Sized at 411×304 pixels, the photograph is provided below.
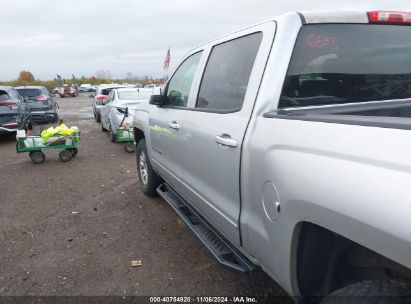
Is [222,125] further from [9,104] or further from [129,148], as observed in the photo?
[9,104]

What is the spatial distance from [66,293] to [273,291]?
1.70 metres

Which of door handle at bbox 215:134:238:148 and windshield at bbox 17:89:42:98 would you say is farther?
windshield at bbox 17:89:42:98

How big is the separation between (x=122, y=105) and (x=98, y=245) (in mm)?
6474

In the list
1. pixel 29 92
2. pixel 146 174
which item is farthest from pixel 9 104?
pixel 146 174

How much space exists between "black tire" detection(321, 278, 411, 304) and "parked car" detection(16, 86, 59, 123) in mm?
14337

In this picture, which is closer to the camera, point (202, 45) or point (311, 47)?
point (311, 47)

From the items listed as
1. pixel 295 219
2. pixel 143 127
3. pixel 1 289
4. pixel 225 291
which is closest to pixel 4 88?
pixel 143 127

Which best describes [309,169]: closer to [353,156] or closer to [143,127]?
[353,156]

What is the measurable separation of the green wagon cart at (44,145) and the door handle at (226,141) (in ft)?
20.3

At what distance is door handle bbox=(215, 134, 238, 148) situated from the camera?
2319mm

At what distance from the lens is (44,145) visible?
25.5ft

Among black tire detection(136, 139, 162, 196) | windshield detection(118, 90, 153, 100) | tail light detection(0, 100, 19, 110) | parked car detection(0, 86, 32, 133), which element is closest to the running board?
black tire detection(136, 139, 162, 196)

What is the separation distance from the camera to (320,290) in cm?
191

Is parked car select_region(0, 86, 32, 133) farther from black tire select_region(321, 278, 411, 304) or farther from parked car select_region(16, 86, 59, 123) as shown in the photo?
black tire select_region(321, 278, 411, 304)
